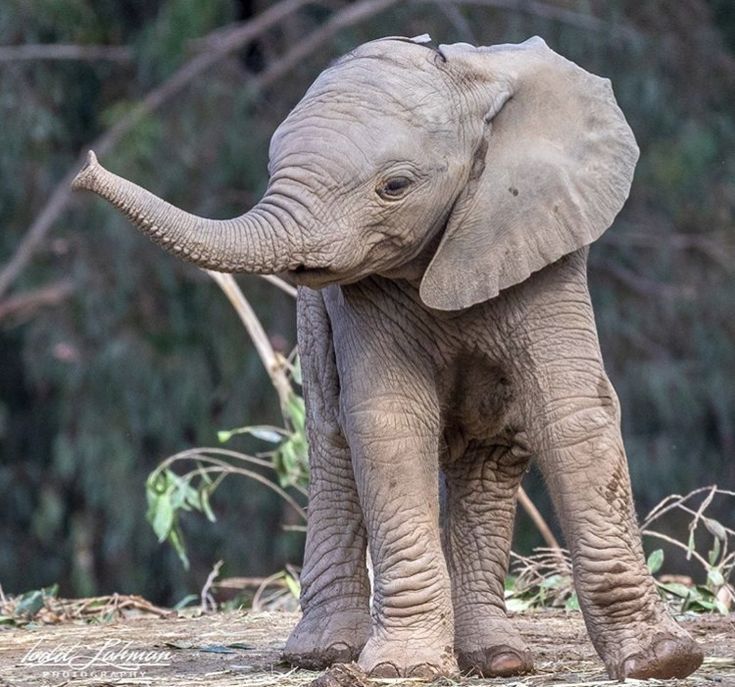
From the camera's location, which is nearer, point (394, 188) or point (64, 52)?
point (394, 188)

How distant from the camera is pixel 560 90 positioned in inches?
211

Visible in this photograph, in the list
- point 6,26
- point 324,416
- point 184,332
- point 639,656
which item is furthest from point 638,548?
point 6,26

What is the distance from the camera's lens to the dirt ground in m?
5.36

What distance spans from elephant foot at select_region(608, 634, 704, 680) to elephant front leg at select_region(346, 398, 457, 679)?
1.55 ft

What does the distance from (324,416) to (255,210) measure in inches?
40.7

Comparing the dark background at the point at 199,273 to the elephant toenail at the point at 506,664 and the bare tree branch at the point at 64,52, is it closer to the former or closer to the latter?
the bare tree branch at the point at 64,52

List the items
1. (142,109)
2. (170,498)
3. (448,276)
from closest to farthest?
(448,276) < (170,498) < (142,109)

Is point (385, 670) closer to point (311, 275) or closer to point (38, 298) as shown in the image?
point (311, 275)

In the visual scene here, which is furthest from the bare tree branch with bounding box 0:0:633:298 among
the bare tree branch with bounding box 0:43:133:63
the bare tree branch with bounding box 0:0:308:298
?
the bare tree branch with bounding box 0:43:133:63

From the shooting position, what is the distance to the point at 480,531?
5879 millimetres

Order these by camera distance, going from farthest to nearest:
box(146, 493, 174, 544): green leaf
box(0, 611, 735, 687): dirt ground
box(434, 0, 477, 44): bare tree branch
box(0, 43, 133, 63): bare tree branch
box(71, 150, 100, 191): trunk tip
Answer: box(0, 43, 133, 63): bare tree branch
box(434, 0, 477, 44): bare tree branch
box(146, 493, 174, 544): green leaf
box(0, 611, 735, 687): dirt ground
box(71, 150, 100, 191): trunk tip

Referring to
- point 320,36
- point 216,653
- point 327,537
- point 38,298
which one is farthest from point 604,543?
point 38,298

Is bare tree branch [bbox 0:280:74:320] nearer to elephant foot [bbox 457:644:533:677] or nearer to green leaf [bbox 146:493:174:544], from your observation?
green leaf [bbox 146:493:174:544]

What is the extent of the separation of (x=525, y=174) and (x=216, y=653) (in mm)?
1914
